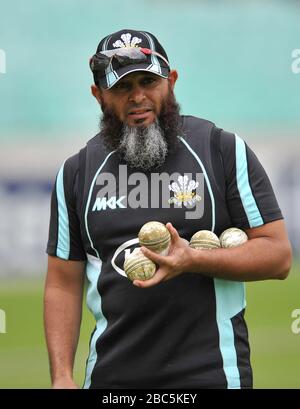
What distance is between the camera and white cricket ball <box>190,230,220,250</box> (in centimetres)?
269

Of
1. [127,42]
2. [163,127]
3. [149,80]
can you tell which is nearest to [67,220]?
[163,127]

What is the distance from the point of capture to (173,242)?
258 centimetres

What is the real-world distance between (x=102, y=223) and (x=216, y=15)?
296 centimetres

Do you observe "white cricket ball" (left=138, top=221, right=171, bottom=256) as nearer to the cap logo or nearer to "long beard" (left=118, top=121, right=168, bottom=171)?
"long beard" (left=118, top=121, right=168, bottom=171)

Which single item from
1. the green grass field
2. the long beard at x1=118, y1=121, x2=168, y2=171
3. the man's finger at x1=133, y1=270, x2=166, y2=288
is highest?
the long beard at x1=118, y1=121, x2=168, y2=171

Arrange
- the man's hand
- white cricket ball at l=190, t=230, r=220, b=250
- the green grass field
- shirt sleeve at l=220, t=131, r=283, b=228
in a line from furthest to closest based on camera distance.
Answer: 1. the green grass field
2. shirt sleeve at l=220, t=131, r=283, b=228
3. white cricket ball at l=190, t=230, r=220, b=250
4. the man's hand

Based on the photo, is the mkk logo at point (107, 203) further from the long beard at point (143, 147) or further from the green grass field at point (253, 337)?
the green grass field at point (253, 337)

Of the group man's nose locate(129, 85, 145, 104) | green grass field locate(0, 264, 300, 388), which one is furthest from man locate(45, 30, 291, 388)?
green grass field locate(0, 264, 300, 388)

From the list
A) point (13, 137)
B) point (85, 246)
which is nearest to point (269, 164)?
point (13, 137)

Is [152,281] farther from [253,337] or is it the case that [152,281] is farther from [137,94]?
[253,337]

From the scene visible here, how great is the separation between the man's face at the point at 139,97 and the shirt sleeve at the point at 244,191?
31cm

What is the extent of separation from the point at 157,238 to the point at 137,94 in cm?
64

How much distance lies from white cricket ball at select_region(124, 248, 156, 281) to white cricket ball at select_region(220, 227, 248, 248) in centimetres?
31

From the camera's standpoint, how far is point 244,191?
281 centimetres
